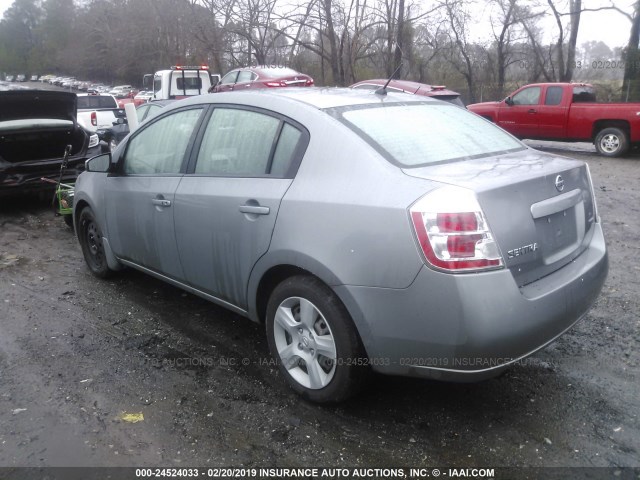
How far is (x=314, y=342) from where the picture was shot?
307cm

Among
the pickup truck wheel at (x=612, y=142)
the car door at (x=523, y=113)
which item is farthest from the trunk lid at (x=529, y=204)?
the car door at (x=523, y=113)

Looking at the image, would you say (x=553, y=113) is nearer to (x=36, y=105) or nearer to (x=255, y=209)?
(x=36, y=105)

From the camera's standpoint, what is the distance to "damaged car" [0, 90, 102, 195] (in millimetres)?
7703

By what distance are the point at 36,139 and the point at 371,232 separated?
22.9 feet

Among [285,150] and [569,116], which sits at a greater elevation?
[285,150]

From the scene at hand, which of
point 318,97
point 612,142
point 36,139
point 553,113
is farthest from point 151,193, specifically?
point 553,113

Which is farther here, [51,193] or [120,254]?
[51,193]

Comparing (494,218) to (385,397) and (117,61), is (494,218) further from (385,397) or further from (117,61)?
(117,61)

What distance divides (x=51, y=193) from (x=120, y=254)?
4.97 metres

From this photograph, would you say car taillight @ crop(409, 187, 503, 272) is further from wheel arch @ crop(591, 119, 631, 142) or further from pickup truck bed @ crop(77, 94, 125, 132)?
pickup truck bed @ crop(77, 94, 125, 132)

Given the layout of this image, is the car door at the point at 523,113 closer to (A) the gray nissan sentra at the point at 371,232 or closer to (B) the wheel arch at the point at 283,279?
(A) the gray nissan sentra at the point at 371,232

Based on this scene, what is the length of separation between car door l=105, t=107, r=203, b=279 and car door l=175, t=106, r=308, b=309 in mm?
154

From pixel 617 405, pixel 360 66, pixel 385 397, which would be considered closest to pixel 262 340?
pixel 385 397

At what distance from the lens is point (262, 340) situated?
407 cm
